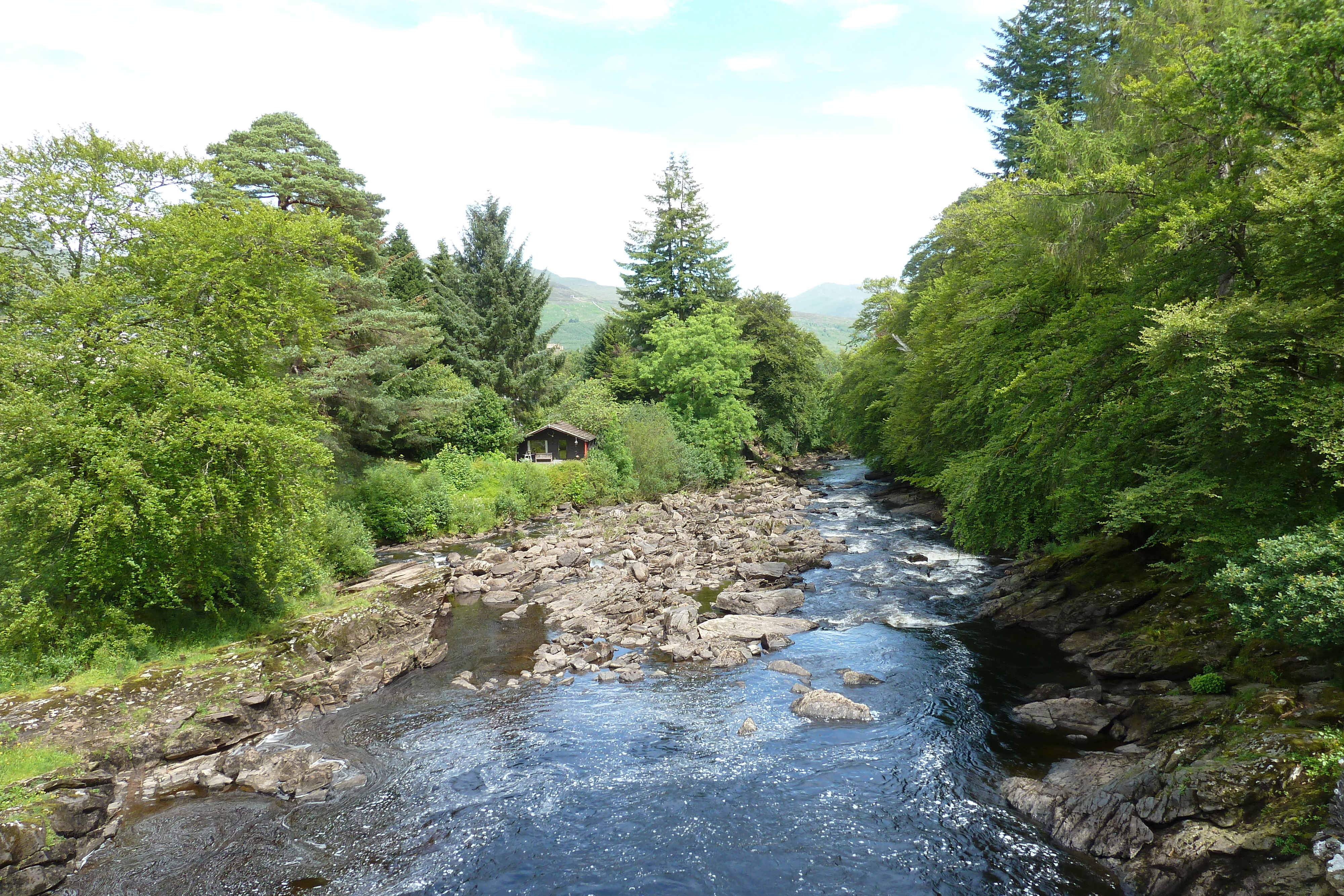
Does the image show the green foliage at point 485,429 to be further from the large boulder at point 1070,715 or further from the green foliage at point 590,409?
the large boulder at point 1070,715

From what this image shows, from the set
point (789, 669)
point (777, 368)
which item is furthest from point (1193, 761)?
point (777, 368)

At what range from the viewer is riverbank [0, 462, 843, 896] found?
10.2 m

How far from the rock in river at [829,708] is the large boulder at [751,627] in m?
3.86

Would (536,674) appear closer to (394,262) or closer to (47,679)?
(47,679)

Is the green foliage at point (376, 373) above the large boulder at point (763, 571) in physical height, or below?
above

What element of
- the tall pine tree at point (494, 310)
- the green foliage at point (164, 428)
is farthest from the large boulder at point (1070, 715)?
the tall pine tree at point (494, 310)

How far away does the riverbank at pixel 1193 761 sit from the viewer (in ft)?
24.3

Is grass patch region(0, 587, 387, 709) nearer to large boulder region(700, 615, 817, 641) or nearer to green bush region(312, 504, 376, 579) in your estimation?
green bush region(312, 504, 376, 579)

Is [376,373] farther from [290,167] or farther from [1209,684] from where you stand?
[1209,684]

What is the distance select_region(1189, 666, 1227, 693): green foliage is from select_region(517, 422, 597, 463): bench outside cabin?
3388 cm

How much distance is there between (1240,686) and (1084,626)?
5.86 metres

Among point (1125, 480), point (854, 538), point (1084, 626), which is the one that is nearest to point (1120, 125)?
point (1125, 480)

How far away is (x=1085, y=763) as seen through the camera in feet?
34.7

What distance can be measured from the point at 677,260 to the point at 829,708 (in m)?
46.4
